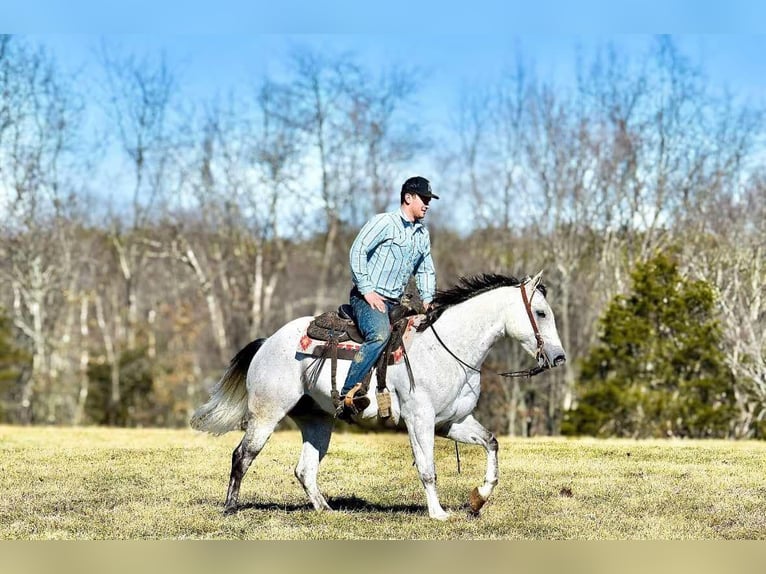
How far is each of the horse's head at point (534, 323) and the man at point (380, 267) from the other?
1017 millimetres

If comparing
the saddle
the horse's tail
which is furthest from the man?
the horse's tail

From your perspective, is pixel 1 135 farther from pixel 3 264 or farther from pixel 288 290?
pixel 288 290

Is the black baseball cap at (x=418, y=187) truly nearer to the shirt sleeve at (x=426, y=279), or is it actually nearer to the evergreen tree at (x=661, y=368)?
the shirt sleeve at (x=426, y=279)

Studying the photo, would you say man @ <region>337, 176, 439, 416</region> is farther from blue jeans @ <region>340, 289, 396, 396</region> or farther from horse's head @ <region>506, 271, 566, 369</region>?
horse's head @ <region>506, 271, 566, 369</region>

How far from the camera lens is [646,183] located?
3231cm

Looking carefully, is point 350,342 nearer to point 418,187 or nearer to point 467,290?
point 467,290

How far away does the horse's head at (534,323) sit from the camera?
8.84 meters

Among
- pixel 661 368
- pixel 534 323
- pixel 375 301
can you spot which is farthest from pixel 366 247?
pixel 661 368

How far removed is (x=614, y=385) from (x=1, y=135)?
19.2 metres

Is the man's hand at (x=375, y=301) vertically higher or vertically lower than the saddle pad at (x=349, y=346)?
higher

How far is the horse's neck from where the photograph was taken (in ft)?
29.9

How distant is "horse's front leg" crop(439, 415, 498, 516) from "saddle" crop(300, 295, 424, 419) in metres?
0.69

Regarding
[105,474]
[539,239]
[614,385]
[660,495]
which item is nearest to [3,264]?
[539,239]

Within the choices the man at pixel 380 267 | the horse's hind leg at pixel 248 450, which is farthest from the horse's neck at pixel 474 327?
the horse's hind leg at pixel 248 450
